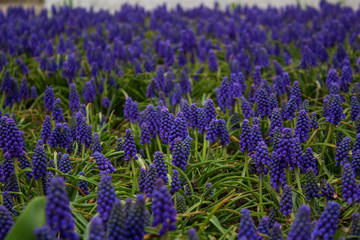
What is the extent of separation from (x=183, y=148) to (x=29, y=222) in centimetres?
164

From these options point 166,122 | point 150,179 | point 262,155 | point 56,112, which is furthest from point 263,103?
point 56,112

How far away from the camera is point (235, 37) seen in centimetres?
1120

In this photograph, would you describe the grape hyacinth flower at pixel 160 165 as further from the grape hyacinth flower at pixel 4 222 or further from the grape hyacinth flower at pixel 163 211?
the grape hyacinth flower at pixel 4 222

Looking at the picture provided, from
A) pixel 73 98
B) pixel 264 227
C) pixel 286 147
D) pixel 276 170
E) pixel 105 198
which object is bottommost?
pixel 264 227

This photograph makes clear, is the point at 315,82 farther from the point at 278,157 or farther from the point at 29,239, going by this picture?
the point at 29,239

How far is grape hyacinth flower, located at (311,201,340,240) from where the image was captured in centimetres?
299

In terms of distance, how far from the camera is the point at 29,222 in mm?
2883

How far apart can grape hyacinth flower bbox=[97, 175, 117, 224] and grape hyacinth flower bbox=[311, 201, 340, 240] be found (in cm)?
141

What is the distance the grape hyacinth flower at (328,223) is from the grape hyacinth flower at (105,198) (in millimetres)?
1410

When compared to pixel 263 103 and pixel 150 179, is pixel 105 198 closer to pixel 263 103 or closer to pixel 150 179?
pixel 150 179

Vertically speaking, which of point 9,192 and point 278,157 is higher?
point 278,157

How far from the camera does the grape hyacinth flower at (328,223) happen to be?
299 cm

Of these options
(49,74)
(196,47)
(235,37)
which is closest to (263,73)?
(196,47)

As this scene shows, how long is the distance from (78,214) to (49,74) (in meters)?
5.15
